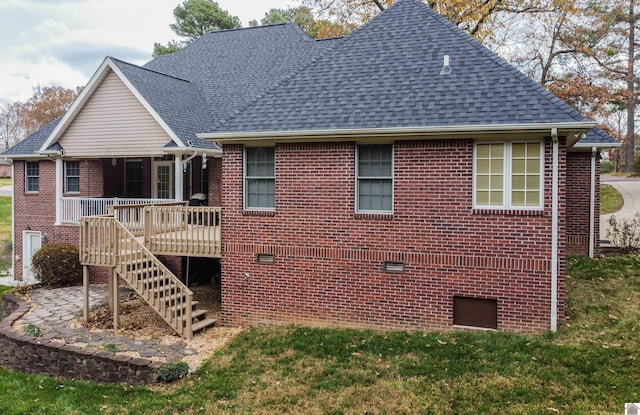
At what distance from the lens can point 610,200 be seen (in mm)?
26703

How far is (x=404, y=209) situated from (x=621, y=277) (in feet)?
21.6

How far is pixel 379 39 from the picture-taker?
10664 millimetres

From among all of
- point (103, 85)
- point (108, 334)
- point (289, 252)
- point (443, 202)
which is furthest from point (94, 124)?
point (443, 202)

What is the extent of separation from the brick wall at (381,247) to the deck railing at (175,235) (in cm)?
42

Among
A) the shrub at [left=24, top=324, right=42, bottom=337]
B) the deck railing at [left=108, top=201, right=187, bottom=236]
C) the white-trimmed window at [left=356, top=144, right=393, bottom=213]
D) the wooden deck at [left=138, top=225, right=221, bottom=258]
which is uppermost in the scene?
the white-trimmed window at [left=356, top=144, right=393, bottom=213]

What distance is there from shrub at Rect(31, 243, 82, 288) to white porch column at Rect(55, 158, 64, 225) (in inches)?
68.2

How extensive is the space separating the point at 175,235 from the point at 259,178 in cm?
236

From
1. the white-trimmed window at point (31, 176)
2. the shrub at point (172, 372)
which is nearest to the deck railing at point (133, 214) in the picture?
the shrub at point (172, 372)

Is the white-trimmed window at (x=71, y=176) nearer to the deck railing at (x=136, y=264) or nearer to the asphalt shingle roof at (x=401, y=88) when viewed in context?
the asphalt shingle roof at (x=401, y=88)

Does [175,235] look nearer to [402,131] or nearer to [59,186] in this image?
[402,131]

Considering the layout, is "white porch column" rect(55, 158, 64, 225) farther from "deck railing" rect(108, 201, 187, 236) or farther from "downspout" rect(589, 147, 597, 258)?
"downspout" rect(589, 147, 597, 258)

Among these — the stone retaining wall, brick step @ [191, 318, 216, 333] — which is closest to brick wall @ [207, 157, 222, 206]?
brick step @ [191, 318, 216, 333]

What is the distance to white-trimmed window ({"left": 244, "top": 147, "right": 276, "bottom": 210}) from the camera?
392 inches

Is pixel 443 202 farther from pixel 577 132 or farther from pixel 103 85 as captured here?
pixel 103 85
